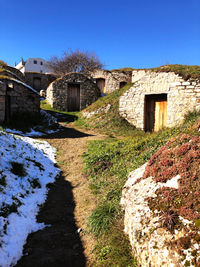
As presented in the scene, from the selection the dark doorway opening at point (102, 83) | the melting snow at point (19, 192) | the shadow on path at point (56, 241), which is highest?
the dark doorway opening at point (102, 83)

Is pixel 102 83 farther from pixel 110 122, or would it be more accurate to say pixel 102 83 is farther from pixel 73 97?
pixel 110 122

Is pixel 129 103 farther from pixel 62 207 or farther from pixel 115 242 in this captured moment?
pixel 115 242

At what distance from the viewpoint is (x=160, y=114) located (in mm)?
11000

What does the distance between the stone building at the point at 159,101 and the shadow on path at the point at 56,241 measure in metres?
7.77

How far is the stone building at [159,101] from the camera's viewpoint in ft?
32.7

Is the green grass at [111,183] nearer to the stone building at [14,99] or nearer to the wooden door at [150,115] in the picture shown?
the wooden door at [150,115]

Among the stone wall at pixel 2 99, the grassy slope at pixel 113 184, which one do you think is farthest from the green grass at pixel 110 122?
the stone wall at pixel 2 99

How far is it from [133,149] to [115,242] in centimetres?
343

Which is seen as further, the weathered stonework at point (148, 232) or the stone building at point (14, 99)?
the stone building at point (14, 99)

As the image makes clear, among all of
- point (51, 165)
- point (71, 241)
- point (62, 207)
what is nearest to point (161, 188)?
point (71, 241)

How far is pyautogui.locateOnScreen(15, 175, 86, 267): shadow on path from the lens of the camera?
2820 millimetres

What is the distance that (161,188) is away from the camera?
9.65 ft

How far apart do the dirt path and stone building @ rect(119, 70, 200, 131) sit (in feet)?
20.2

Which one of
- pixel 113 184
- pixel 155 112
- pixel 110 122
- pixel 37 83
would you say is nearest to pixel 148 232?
pixel 113 184
